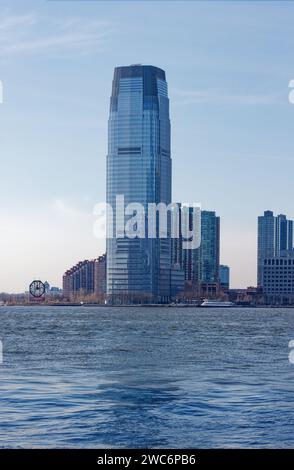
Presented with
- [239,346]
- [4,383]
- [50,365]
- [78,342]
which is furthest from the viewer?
[78,342]

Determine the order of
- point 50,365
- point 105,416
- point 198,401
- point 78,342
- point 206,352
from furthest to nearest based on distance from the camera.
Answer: point 78,342 → point 206,352 → point 50,365 → point 198,401 → point 105,416

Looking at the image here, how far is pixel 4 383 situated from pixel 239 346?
26.2 metres

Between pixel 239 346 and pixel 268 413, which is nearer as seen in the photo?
pixel 268 413

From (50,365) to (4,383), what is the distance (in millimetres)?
7638

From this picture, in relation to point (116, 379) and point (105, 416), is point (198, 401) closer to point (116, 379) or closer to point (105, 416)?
point (105, 416)

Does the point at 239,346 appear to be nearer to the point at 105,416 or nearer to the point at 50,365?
the point at 50,365

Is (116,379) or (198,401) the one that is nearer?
(198,401)

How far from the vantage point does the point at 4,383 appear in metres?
29.7

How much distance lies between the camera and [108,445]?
18000mm
